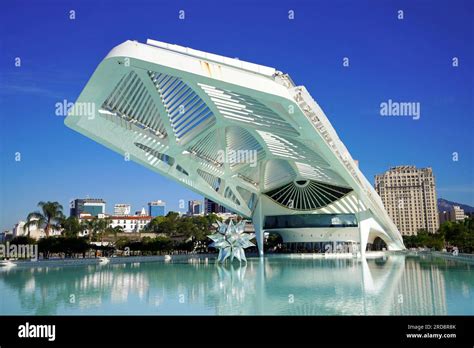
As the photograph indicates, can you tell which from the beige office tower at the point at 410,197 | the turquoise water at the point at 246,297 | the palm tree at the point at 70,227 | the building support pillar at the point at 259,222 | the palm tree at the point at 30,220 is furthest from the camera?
the beige office tower at the point at 410,197

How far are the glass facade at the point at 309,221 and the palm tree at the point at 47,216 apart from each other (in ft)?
66.5

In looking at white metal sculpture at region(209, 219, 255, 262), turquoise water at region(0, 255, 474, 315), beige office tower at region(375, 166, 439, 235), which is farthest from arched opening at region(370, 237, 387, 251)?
turquoise water at region(0, 255, 474, 315)

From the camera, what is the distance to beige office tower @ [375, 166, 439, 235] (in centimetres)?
9912

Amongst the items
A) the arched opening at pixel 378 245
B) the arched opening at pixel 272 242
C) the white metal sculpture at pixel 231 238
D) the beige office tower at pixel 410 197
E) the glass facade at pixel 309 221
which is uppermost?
the beige office tower at pixel 410 197

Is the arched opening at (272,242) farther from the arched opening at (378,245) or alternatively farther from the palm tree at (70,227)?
the palm tree at (70,227)

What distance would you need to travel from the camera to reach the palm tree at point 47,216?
145 feet

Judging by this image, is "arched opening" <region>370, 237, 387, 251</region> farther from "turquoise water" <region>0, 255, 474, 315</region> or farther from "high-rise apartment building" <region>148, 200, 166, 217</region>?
"high-rise apartment building" <region>148, 200, 166, 217</region>

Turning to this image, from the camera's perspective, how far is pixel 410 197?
101 metres

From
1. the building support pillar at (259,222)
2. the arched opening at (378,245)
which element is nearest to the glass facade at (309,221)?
the building support pillar at (259,222)

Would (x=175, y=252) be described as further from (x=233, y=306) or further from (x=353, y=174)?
(x=233, y=306)

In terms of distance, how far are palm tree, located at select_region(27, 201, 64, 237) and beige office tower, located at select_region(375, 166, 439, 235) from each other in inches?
2906

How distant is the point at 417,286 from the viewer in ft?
50.1

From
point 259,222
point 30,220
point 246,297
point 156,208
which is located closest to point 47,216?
point 30,220
